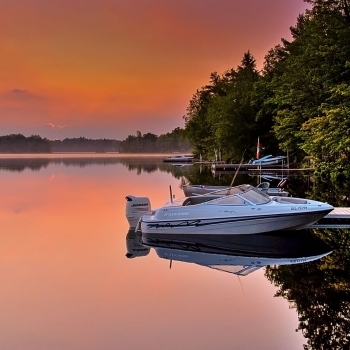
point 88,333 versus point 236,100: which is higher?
point 236,100

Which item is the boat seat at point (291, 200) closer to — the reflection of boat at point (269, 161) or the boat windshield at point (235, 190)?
the boat windshield at point (235, 190)

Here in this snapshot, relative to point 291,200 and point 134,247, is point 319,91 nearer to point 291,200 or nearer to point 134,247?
point 291,200

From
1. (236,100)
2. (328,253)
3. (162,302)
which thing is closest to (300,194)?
(328,253)

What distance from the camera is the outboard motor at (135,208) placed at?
52.3 ft

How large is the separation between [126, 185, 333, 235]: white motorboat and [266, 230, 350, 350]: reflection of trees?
1687 mm

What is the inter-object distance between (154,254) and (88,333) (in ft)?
17.5

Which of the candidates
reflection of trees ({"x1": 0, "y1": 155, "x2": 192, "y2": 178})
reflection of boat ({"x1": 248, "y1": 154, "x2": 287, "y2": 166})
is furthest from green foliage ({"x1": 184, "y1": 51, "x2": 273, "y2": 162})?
reflection of trees ({"x1": 0, "y1": 155, "x2": 192, "y2": 178})

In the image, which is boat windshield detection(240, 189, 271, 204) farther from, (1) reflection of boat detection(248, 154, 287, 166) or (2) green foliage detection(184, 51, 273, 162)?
(2) green foliage detection(184, 51, 273, 162)

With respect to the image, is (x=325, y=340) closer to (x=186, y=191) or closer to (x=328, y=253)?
(x=328, y=253)

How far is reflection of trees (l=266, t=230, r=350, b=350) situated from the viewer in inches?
265

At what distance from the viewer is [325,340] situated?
259 inches

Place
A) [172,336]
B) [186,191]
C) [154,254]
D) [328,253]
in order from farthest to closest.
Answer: [186,191] < [154,254] < [328,253] < [172,336]

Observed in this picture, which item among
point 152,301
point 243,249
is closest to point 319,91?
point 243,249

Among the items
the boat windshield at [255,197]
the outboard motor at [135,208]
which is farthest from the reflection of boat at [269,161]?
the boat windshield at [255,197]
